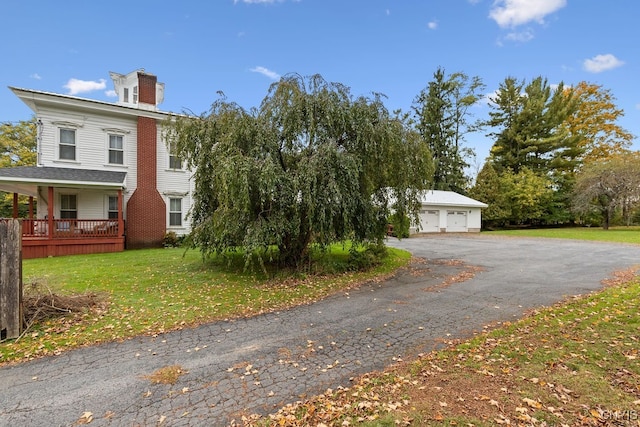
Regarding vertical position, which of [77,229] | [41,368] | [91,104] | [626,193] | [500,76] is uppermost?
[500,76]

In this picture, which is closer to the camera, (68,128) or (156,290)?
(156,290)

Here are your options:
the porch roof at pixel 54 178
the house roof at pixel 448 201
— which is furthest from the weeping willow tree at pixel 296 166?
the house roof at pixel 448 201

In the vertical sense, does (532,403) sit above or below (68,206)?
below

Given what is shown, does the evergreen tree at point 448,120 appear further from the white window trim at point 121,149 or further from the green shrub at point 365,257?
the white window trim at point 121,149

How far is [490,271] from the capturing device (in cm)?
973

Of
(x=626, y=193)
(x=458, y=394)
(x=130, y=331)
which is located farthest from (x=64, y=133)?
(x=626, y=193)

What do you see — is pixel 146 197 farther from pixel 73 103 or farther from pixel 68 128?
pixel 73 103

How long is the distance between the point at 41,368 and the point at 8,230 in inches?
82.8

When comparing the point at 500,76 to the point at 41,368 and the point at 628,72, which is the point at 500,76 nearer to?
the point at 628,72

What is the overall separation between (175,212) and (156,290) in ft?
31.8

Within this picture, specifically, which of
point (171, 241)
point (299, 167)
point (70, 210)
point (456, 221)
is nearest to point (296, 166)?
point (299, 167)

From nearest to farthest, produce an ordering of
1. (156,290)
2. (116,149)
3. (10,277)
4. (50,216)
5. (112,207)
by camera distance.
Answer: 1. (10,277)
2. (156,290)
3. (50,216)
4. (116,149)
5. (112,207)

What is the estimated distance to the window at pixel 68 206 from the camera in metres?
14.1

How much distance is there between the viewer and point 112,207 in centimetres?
1485
